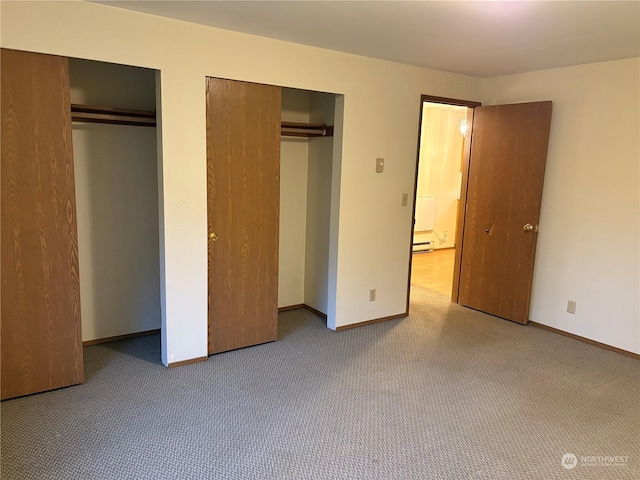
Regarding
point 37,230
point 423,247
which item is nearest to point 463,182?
point 423,247

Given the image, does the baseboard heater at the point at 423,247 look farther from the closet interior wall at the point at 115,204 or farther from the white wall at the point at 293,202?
the closet interior wall at the point at 115,204

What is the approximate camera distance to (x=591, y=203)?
152 inches

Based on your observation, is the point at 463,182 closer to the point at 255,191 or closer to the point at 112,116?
the point at 255,191

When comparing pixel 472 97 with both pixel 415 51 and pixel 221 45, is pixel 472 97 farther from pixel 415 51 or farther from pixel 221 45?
pixel 221 45

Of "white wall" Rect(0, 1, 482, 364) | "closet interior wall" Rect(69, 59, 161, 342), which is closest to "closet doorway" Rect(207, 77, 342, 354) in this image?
"white wall" Rect(0, 1, 482, 364)

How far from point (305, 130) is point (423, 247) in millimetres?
4244

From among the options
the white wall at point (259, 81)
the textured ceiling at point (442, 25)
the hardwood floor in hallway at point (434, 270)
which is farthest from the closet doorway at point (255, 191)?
the hardwood floor in hallway at point (434, 270)

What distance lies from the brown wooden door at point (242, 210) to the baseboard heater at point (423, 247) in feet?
14.3

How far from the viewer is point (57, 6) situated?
8.23 ft

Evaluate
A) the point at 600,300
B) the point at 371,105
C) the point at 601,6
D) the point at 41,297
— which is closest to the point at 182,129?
the point at 41,297

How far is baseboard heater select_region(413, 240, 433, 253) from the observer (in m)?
7.66

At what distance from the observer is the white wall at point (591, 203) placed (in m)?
3.64

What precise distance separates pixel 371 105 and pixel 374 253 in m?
1.29

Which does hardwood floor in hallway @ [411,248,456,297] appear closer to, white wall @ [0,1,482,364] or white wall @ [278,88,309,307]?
white wall @ [0,1,482,364]
